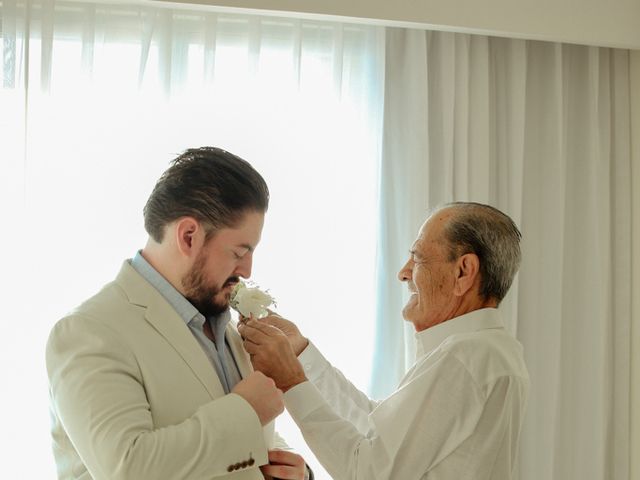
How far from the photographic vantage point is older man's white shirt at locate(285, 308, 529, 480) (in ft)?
7.54

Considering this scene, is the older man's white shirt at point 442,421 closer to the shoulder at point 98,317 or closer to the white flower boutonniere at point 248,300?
the white flower boutonniere at point 248,300

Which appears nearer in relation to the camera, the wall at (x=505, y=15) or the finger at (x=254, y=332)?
the finger at (x=254, y=332)

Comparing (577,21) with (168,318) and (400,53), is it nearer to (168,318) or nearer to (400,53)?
(400,53)

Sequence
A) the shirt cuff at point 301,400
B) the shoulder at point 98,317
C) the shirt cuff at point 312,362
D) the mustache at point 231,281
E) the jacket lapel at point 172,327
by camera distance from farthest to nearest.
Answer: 1. the shirt cuff at point 312,362
2. the shirt cuff at point 301,400
3. the mustache at point 231,281
4. the jacket lapel at point 172,327
5. the shoulder at point 98,317

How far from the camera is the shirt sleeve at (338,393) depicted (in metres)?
2.96

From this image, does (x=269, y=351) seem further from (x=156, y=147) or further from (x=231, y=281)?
(x=156, y=147)

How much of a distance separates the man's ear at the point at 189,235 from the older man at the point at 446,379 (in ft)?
1.33

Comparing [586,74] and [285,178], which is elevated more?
[586,74]

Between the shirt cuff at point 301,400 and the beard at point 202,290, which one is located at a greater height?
the beard at point 202,290

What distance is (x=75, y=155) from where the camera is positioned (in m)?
3.96

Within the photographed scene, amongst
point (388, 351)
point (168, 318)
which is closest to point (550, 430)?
point (388, 351)

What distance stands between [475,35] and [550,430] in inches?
81.9

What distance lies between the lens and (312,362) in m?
2.95

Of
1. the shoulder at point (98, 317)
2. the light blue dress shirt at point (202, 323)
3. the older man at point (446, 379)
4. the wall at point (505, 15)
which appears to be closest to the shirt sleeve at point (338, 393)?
the older man at point (446, 379)
